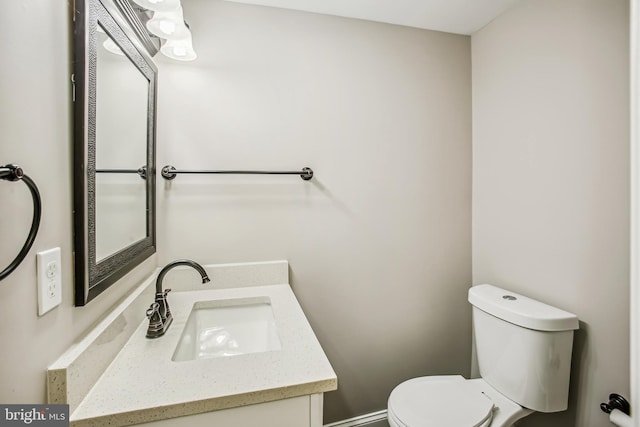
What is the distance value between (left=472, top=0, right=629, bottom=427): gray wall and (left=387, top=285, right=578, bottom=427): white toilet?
4.1 inches

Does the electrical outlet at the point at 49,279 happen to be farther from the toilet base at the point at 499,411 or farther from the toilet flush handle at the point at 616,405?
the toilet flush handle at the point at 616,405

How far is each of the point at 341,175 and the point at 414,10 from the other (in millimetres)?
941

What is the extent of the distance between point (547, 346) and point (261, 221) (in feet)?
4.45

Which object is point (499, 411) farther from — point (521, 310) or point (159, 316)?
point (159, 316)

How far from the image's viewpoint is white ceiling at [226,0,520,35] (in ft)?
4.72

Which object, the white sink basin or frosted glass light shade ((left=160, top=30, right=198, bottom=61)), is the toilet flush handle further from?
frosted glass light shade ((left=160, top=30, right=198, bottom=61))

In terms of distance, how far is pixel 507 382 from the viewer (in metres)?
1.27

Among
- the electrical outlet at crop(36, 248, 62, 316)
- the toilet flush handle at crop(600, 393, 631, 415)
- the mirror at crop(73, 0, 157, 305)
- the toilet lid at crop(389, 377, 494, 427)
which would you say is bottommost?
the toilet lid at crop(389, 377, 494, 427)

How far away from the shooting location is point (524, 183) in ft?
4.72

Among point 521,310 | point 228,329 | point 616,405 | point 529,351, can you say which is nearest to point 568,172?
point 521,310

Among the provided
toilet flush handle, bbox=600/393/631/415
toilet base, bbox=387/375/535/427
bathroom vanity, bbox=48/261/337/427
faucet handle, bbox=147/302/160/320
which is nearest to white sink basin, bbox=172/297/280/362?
→ bathroom vanity, bbox=48/261/337/427

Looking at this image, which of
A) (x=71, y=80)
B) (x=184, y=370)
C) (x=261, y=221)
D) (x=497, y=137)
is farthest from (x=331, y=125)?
(x=184, y=370)

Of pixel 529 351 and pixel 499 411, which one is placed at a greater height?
pixel 529 351

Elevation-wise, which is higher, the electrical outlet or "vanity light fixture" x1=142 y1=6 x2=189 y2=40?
"vanity light fixture" x1=142 y1=6 x2=189 y2=40
